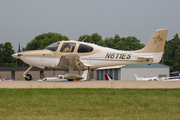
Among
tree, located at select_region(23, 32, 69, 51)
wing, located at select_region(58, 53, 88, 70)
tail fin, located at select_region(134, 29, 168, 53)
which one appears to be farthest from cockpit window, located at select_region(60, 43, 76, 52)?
tree, located at select_region(23, 32, 69, 51)

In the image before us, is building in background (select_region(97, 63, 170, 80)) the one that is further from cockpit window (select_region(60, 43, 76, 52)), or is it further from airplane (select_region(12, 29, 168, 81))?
cockpit window (select_region(60, 43, 76, 52))

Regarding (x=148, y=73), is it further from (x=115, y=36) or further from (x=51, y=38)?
(x=115, y=36)

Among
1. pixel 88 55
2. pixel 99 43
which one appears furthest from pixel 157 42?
pixel 99 43

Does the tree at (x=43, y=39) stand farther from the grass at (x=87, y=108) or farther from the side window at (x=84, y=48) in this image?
the grass at (x=87, y=108)

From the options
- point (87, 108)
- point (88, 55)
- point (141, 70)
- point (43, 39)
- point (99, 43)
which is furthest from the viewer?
point (99, 43)

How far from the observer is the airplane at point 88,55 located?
1455 centimetres

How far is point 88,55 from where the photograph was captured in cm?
1489

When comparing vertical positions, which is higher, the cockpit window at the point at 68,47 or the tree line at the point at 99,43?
the tree line at the point at 99,43

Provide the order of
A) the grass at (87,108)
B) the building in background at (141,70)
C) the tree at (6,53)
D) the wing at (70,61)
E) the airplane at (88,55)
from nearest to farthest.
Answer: the grass at (87,108) < the wing at (70,61) < the airplane at (88,55) < the building in background at (141,70) < the tree at (6,53)

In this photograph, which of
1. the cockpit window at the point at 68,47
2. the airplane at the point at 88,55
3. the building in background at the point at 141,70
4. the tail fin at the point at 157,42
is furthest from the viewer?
the building in background at the point at 141,70

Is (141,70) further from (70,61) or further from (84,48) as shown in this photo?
(70,61)

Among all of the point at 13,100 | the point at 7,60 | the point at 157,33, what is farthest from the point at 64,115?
the point at 7,60

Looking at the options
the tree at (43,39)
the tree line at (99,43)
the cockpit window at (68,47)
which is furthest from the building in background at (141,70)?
the tree at (43,39)

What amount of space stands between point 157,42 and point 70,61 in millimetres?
5280
